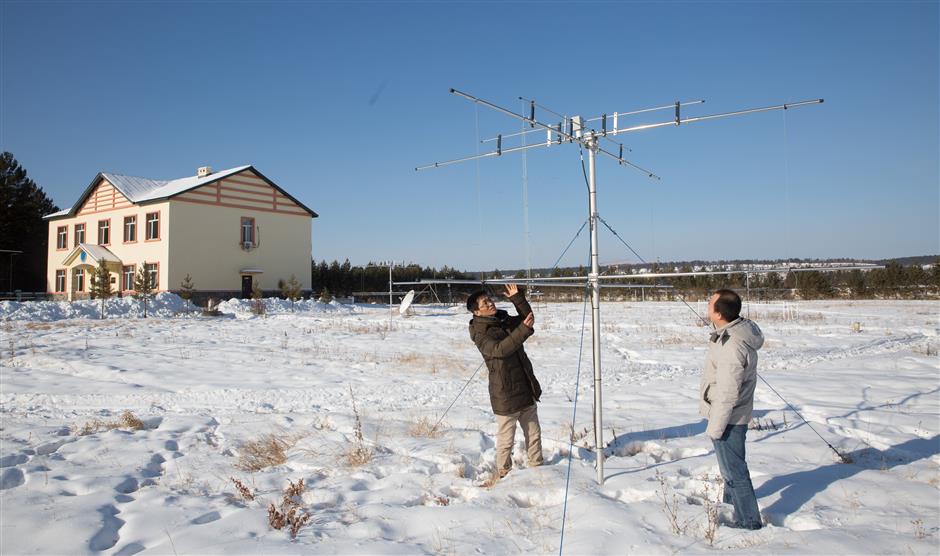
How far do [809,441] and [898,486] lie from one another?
159 cm

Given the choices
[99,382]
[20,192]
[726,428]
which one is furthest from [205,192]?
[726,428]

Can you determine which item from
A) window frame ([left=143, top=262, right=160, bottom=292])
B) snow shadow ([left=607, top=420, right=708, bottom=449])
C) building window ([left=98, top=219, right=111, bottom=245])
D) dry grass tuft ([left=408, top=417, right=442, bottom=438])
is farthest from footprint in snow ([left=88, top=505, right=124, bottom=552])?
building window ([left=98, top=219, right=111, bottom=245])

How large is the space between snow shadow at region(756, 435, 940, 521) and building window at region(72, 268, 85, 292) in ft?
145

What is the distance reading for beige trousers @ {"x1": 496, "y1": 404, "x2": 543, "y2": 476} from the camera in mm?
5395

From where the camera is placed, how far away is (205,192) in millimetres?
34562

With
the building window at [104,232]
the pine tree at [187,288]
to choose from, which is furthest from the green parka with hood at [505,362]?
the building window at [104,232]

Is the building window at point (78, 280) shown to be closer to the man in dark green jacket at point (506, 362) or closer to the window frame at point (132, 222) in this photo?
the window frame at point (132, 222)

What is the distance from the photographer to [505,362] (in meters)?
5.28

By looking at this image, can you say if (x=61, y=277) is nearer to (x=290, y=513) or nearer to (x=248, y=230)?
(x=248, y=230)

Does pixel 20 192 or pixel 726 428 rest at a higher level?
pixel 20 192

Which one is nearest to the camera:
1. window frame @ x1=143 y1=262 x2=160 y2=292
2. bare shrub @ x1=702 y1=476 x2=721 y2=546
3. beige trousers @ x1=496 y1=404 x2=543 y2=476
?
bare shrub @ x1=702 y1=476 x2=721 y2=546

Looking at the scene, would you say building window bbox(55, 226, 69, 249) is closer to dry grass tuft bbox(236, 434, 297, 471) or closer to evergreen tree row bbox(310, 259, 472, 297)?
evergreen tree row bbox(310, 259, 472, 297)

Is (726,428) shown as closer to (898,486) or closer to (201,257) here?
(898,486)

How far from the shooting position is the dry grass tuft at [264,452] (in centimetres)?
636
